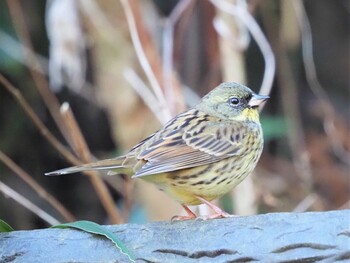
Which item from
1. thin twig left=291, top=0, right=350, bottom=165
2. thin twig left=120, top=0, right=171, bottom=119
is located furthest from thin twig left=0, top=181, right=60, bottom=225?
thin twig left=291, top=0, right=350, bottom=165

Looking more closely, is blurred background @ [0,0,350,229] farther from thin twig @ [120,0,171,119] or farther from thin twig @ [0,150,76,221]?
thin twig @ [0,150,76,221]

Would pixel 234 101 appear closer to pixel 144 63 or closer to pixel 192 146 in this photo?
pixel 192 146

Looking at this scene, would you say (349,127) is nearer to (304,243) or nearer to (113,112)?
(113,112)

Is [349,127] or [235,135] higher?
[235,135]

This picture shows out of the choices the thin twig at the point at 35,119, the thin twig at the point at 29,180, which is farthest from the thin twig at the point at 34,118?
the thin twig at the point at 29,180

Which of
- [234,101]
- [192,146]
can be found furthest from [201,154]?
[234,101]

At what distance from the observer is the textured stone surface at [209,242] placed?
1.99m

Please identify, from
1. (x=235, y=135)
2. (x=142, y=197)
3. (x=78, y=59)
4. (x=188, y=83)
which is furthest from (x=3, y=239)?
(x=188, y=83)

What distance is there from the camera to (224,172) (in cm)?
261

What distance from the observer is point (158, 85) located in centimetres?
332

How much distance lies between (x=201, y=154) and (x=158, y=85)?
2.33ft

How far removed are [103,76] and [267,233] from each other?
87.1 inches

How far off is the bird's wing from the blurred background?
0.48 meters

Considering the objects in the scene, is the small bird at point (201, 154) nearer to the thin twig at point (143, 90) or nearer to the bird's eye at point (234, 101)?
the bird's eye at point (234, 101)
